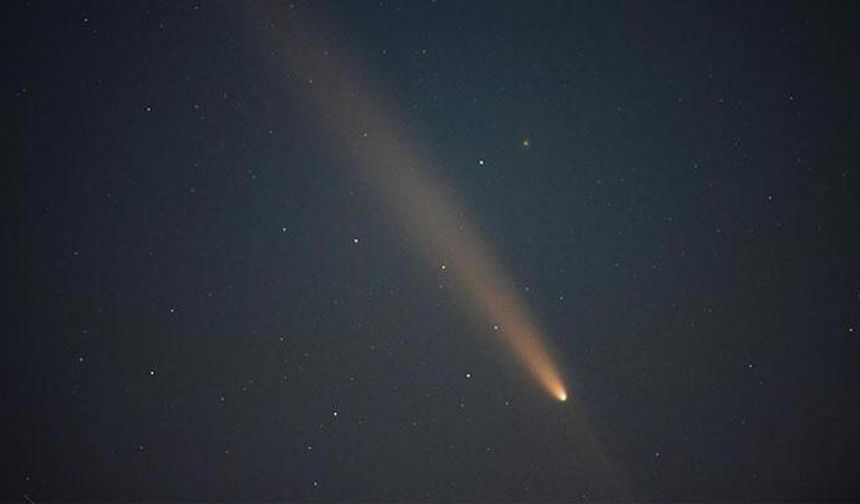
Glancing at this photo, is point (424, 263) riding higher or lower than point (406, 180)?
lower

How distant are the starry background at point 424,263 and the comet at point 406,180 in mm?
28

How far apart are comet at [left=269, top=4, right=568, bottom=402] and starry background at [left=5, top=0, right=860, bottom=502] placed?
28 mm

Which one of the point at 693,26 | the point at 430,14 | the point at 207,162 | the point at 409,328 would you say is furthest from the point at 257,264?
the point at 693,26

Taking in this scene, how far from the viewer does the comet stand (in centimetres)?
95

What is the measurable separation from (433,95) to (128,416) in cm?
100

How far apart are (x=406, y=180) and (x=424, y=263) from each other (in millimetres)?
189

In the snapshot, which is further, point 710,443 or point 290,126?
point 710,443

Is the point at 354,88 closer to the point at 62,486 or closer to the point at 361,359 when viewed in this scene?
the point at 361,359

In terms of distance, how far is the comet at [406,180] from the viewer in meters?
0.95

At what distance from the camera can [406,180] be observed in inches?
39.7

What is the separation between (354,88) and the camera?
0.97 m

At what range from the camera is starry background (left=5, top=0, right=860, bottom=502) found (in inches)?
38.0

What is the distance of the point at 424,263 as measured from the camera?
1.04m

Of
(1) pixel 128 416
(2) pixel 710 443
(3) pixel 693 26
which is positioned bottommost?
(2) pixel 710 443
